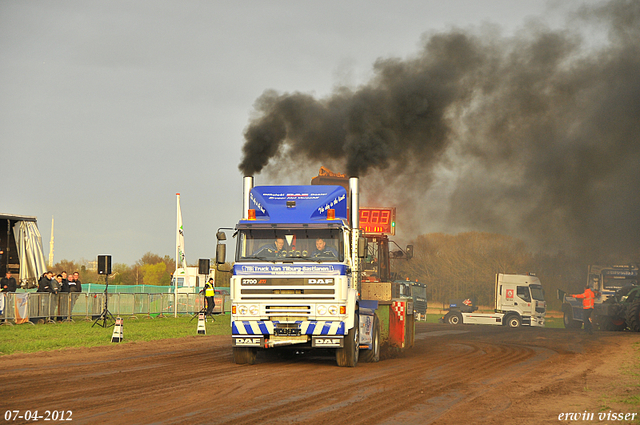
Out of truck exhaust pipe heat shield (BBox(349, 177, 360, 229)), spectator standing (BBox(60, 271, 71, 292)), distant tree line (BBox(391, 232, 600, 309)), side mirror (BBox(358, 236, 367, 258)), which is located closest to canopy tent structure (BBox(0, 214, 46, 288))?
spectator standing (BBox(60, 271, 71, 292))

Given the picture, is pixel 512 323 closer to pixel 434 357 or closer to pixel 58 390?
pixel 434 357

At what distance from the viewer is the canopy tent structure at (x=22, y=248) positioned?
26.0 m

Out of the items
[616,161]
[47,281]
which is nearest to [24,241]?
[47,281]

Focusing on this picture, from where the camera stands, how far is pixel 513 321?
39938 mm

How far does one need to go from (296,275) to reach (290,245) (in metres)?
0.75

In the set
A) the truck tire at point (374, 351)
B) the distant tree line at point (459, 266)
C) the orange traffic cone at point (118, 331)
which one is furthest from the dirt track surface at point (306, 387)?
the distant tree line at point (459, 266)

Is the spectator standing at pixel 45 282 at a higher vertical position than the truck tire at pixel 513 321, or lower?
higher

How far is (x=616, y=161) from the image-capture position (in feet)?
89.6

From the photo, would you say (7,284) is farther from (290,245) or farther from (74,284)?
(290,245)

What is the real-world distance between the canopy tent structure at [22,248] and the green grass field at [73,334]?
9.19 ft

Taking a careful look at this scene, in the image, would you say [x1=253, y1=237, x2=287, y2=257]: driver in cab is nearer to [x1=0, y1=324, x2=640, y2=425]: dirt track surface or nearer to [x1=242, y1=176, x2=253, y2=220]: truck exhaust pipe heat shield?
[x1=242, y1=176, x2=253, y2=220]: truck exhaust pipe heat shield

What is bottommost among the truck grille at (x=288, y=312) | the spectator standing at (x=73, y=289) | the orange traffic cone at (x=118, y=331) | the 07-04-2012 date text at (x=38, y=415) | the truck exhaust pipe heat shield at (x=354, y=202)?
the orange traffic cone at (x=118, y=331)

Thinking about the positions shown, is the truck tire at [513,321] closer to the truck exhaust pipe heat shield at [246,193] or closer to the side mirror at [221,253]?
the truck exhaust pipe heat shield at [246,193]

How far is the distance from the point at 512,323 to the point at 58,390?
34045 millimetres
